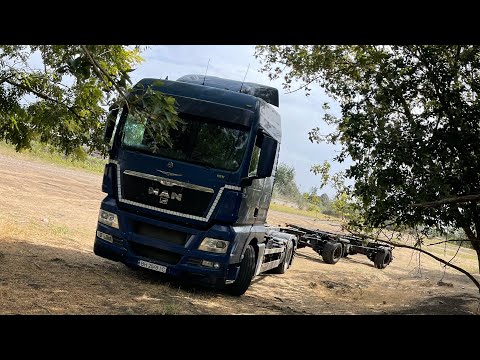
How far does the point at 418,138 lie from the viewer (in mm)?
8750

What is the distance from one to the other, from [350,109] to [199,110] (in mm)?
3236

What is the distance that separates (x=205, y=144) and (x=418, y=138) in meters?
3.74

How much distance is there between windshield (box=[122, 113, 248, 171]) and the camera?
820 cm

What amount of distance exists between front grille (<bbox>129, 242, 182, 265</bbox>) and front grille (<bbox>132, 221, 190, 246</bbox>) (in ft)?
0.65

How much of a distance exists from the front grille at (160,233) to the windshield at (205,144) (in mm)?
1201

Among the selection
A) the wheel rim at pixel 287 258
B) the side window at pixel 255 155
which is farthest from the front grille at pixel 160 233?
the wheel rim at pixel 287 258

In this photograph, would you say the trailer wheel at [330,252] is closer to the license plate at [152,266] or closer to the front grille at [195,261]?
the front grille at [195,261]

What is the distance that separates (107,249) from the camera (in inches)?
333

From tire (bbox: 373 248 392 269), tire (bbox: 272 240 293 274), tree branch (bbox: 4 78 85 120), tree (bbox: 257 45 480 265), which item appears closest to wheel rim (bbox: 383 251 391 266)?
tire (bbox: 373 248 392 269)

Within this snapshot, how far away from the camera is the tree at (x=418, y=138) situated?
846 cm
